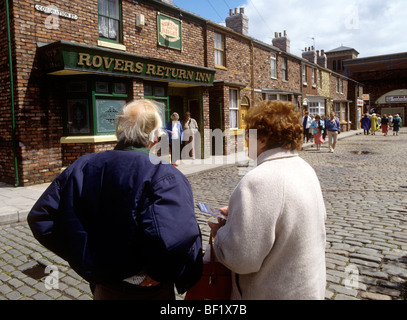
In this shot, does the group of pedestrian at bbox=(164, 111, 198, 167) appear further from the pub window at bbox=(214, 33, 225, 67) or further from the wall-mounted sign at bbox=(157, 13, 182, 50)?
the pub window at bbox=(214, 33, 225, 67)

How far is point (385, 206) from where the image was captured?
237 inches

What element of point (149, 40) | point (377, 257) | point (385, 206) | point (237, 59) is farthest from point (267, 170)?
point (237, 59)

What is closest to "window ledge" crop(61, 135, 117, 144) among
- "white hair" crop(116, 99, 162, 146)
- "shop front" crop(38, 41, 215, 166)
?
"shop front" crop(38, 41, 215, 166)

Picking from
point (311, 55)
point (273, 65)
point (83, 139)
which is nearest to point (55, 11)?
point (83, 139)

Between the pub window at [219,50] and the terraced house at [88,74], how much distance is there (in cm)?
10

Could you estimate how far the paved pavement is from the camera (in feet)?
10.4

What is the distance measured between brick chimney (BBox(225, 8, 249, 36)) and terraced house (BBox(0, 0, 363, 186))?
240cm

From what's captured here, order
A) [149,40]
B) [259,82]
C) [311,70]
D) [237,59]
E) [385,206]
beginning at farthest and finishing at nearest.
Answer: [311,70] → [259,82] → [237,59] → [149,40] → [385,206]

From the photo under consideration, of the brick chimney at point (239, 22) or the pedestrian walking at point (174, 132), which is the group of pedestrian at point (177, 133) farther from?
the brick chimney at point (239, 22)

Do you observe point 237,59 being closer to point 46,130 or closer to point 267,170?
point 46,130

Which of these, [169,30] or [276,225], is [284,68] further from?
[276,225]

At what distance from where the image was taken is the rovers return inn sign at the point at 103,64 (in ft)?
26.8
